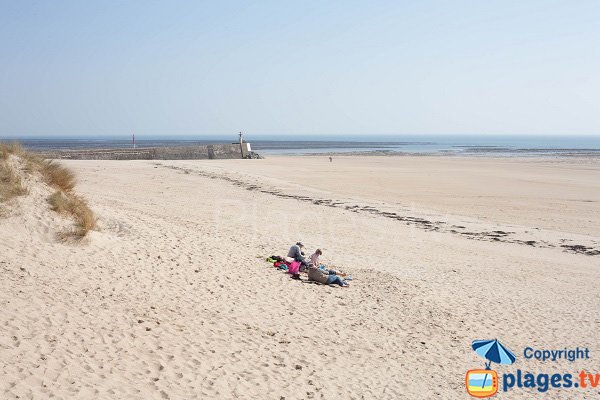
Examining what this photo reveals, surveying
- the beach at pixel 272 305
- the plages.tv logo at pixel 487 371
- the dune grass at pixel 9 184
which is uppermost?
the dune grass at pixel 9 184

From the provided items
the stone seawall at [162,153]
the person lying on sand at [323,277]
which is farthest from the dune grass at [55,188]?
the stone seawall at [162,153]

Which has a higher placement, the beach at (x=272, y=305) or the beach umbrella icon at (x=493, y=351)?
the beach at (x=272, y=305)

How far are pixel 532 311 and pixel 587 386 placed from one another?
2965mm

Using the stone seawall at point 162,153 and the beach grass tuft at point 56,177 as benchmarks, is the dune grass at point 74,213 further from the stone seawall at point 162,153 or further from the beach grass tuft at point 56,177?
the stone seawall at point 162,153

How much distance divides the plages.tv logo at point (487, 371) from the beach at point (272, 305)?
0.45ft

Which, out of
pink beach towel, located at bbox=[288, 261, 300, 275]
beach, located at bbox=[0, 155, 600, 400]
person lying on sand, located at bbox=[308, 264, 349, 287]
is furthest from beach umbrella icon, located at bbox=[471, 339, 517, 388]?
pink beach towel, located at bbox=[288, 261, 300, 275]

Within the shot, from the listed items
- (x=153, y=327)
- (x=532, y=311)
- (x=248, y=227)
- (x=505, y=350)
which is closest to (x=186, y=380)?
(x=153, y=327)

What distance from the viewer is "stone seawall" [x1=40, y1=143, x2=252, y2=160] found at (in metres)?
42.2

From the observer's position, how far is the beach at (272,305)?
6227 mm

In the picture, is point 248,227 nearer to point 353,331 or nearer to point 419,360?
point 353,331

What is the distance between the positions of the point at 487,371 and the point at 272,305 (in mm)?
3708

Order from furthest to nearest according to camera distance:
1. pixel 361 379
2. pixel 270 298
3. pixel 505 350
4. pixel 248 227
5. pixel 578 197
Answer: pixel 578 197, pixel 248 227, pixel 270 298, pixel 505 350, pixel 361 379

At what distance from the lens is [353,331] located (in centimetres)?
855

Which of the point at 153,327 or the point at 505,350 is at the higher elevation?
the point at 153,327
